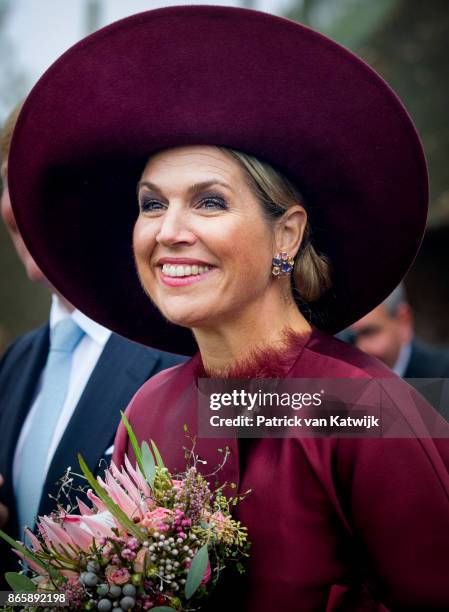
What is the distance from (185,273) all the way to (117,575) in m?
0.68

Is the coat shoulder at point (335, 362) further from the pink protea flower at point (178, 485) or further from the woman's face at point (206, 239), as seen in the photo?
the pink protea flower at point (178, 485)

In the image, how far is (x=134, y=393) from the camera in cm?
254

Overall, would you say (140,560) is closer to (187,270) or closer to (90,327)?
(187,270)

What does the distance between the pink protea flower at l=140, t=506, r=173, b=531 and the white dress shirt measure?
83 cm

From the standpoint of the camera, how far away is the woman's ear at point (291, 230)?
82.4 inches

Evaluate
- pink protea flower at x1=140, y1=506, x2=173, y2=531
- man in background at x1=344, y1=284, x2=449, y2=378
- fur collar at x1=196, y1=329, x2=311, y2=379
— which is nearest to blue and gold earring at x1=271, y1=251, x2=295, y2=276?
fur collar at x1=196, y1=329, x2=311, y2=379

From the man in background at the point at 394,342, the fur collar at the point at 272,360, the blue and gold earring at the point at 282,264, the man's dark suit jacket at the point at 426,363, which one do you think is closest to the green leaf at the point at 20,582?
the fur collar at the point at 272,360

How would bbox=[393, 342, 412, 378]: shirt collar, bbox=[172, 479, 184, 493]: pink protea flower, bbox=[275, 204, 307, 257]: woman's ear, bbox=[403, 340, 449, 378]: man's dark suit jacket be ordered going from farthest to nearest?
bbox=[393, 342, 412, 378]: shirt collar, bbox=[403, 340, 449, 378]: man's dark suit jacket, bbox=[275, 204, 307, 257]: woman's ear, bbox=[172, 479, 184, 493]: pink protea flower

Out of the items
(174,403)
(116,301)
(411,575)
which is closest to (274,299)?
(174,403)

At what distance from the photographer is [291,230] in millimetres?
2121

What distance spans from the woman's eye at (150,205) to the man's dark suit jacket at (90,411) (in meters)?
0.63

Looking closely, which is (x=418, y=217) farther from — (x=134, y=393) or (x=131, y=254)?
(x=134, y=393)

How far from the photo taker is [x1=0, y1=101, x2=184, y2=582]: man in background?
99.3 inches

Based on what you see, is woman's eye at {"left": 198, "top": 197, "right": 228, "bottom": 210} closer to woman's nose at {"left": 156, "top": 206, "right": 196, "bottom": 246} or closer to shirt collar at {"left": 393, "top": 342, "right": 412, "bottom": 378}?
woman's nose at {"left": 156, "top": 206, "right": 196, "bottom": 246}
